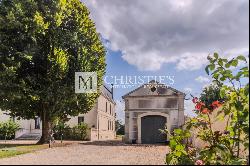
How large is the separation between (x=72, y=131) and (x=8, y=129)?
8.53m

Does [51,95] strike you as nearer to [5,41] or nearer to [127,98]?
[5,41]

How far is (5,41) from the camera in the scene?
26.6m

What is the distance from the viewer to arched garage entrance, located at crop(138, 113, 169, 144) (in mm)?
34000

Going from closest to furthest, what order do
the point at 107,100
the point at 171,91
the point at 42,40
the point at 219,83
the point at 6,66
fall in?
the point at 219,83, the point at 6,66, the point at 42,40, the point at 171,91, the point at 107,100

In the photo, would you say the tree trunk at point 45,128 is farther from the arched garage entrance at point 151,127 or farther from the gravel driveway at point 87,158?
the gravel driveway at point 87,158

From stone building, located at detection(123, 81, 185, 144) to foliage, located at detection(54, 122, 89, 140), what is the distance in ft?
36.1

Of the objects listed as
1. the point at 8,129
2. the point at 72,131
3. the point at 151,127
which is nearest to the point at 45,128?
the point at 151,127

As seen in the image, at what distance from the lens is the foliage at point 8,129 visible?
45.3 meters

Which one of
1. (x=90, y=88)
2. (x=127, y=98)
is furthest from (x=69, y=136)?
(x=90, y=88)

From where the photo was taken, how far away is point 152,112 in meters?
34.1

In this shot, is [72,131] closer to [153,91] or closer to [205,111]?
[153,91]

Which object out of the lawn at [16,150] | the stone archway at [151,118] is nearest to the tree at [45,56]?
the lawn at [16,150]

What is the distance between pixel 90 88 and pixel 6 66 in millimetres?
7396

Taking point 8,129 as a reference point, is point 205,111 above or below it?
above
